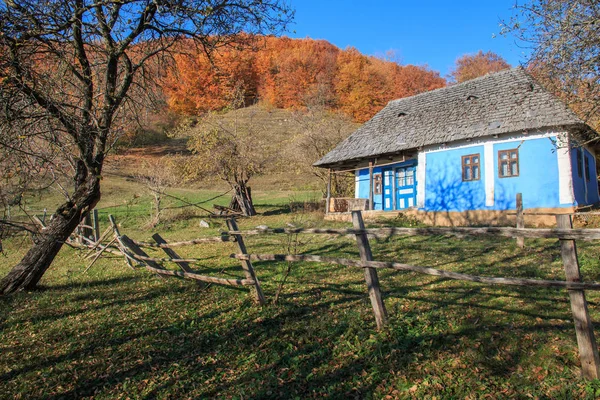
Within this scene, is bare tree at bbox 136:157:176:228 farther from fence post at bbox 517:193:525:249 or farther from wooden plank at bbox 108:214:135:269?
fence post at bbox 517:193:525:249

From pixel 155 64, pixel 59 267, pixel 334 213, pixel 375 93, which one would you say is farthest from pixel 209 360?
pixel 375 93

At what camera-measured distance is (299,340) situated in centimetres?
418

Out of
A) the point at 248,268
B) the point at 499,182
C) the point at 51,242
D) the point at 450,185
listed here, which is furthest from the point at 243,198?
the point at 248,268

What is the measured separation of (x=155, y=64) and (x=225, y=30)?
179cm

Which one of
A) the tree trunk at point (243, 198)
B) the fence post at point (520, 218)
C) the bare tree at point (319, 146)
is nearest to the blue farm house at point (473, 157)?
the bare tree at point (319, 146)

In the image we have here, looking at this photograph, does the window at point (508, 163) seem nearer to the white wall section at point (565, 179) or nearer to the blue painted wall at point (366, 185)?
the white wall section at point (565, 179)

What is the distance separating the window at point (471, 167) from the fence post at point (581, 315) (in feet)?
39.0

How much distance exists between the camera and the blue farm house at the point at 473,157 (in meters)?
12.5

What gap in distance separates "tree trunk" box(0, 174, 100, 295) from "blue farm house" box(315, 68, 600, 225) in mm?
11559

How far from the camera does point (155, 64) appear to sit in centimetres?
810

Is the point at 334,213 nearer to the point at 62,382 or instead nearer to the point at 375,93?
the point at 62,382

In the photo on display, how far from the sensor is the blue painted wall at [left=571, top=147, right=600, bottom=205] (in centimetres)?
1289

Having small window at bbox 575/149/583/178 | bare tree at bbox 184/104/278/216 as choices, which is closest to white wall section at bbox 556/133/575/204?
small window at bbox 575/149/583/178

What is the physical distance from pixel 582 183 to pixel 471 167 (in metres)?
3.94
